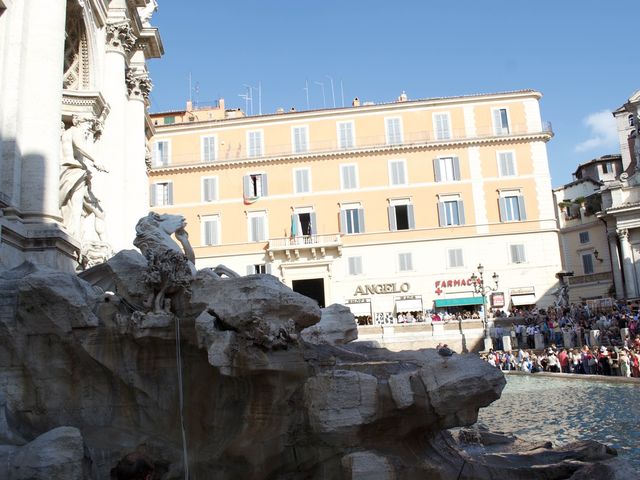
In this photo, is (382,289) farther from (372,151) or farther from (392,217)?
(372,151)

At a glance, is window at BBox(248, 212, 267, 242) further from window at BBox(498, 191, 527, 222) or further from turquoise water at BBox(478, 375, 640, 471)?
turquoise water at BBox(478, 375, 640, 471)

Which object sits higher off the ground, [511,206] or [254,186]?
[254,186]

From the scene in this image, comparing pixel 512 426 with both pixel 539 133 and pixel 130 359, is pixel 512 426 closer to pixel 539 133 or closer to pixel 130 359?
pixel 130 359

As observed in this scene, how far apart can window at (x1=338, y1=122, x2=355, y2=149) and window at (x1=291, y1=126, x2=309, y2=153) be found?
1.92m

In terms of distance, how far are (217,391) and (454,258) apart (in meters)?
29.3

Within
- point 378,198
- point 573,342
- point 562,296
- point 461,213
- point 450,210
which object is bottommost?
point 573,342

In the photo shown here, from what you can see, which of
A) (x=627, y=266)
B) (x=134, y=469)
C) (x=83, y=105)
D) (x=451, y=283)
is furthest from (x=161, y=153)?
(x=134, y=469)

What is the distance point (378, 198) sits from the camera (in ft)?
115

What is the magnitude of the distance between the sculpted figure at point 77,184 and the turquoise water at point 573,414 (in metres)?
8.67

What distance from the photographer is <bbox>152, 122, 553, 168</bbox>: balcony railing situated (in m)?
35.0

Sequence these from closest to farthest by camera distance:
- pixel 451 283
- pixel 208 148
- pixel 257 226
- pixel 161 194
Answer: pixel 451 283 < pixel 257 226 < pixel 161 194 < pixel 208 148

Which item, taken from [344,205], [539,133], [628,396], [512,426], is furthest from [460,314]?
[512,426]

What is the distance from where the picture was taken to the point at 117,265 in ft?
21.4

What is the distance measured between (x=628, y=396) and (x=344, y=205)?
2450 centimetres
